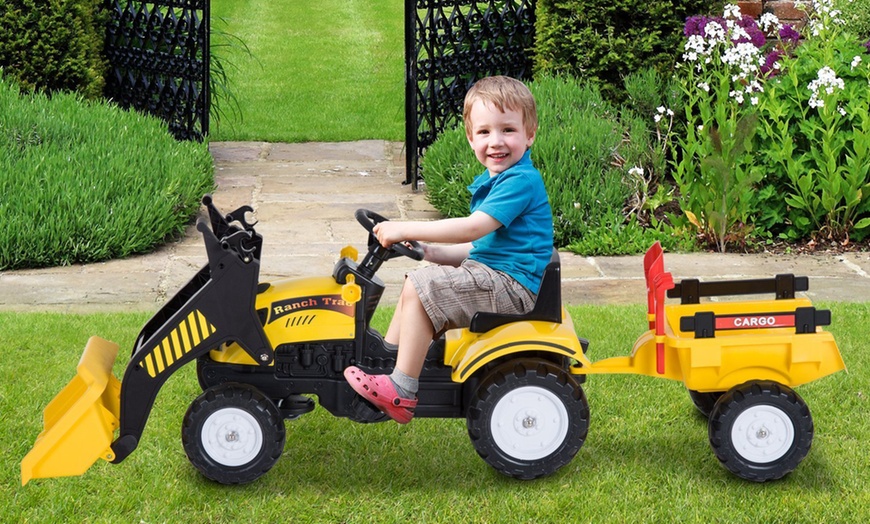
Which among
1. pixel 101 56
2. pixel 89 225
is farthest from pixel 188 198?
pixel 101 56

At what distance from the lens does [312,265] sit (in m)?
6.27

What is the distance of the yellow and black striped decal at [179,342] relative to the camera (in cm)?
341

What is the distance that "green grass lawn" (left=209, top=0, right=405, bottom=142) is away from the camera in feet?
36.5

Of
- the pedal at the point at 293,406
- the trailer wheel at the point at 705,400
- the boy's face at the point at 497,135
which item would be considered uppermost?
the boy's face at the point at 497,135

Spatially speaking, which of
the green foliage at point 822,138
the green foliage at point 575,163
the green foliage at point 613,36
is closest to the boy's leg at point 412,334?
the green foliage at point 575,163

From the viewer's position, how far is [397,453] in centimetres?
382

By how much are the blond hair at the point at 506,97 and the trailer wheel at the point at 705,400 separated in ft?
3.76

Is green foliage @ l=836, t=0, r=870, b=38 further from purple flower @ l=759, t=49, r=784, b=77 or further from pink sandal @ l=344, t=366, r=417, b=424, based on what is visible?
pink sandal @ l=344, t=366, r=417, b=424

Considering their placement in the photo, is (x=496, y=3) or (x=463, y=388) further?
(x=496, y=3)

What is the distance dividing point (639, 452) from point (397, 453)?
806 millimetres

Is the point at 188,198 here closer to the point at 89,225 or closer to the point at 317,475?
the point at 89,225

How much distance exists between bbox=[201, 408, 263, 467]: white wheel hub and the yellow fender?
64 cm

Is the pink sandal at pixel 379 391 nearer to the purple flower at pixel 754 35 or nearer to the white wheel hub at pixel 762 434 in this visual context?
the white wheel hub at pixel 762 434

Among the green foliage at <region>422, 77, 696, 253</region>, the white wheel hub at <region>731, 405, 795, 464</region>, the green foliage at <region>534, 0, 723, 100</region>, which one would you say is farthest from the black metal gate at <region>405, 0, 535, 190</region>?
the white wheel hub at <region>731, 405, 795, 464</region>
